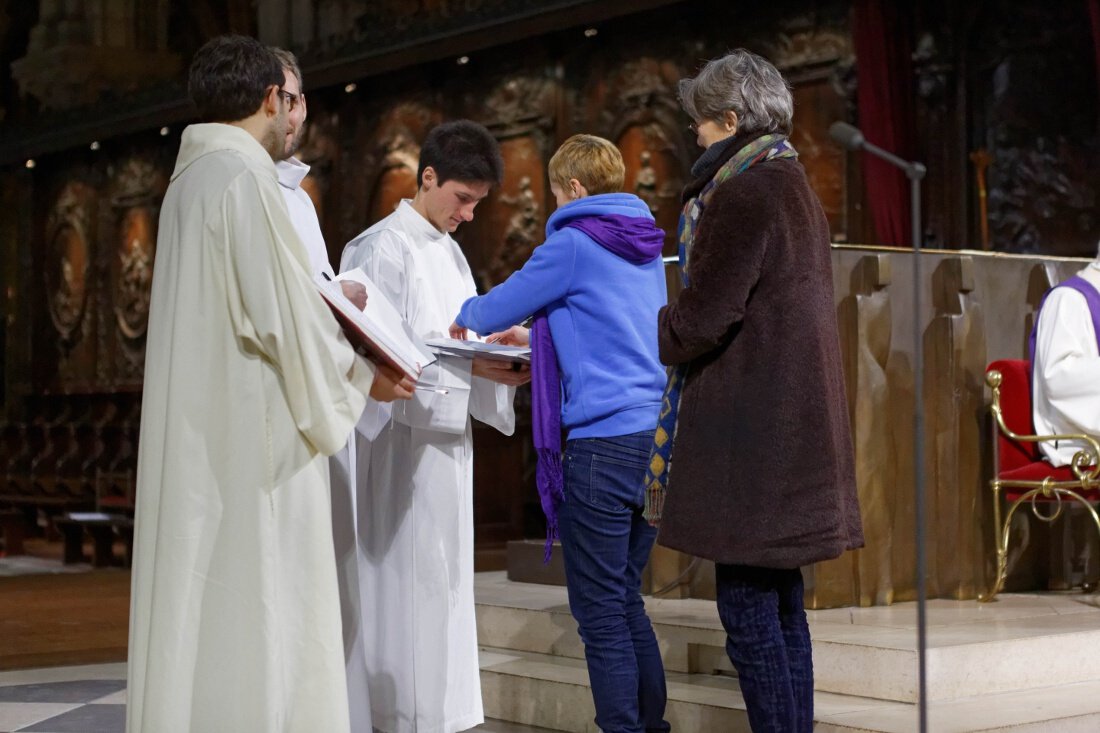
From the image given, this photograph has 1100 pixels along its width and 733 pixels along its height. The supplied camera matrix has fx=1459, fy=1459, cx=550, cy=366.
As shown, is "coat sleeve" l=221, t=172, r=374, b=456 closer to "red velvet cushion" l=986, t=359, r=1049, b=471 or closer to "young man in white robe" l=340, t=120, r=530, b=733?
"young man in white robe" l=340, t=120, r=530, b=733

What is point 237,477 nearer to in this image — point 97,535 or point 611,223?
point 611,223

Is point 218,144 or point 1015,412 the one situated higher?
point 218,144

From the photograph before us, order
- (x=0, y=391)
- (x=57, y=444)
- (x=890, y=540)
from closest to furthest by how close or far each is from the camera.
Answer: (x=890, y=540), (x=57, y=444), (x=0, y=391)

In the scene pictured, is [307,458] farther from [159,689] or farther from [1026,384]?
[1026,384]

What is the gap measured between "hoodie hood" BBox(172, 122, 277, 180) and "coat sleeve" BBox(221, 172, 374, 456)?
79mm

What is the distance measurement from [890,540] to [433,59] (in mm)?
7243

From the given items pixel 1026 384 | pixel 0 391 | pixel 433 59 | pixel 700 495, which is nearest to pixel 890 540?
pixel 1026 384

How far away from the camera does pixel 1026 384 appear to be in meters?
5.06

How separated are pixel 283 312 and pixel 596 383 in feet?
2.78

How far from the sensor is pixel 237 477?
2787mm

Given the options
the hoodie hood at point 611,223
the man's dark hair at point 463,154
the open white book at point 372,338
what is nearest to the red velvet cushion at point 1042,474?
the hoodie hood at point 611,223

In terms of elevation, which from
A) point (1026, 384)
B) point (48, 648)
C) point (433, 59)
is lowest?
point (48, 648)

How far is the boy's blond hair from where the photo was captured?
3422mm

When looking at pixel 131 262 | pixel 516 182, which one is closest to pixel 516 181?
pixel 516 182
